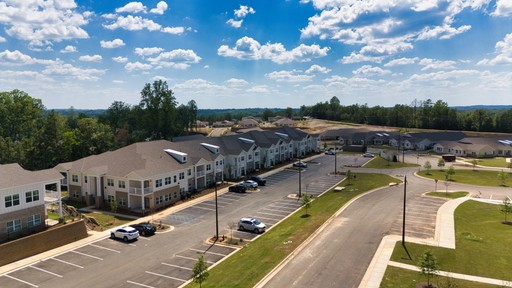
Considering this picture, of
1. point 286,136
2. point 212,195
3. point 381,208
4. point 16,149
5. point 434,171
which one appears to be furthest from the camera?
point 286,136

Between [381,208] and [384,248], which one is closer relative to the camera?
[384,248]

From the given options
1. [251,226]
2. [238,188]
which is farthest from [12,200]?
[238,188]

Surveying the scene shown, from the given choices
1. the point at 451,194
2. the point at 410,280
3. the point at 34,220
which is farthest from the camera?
the point at 451,194

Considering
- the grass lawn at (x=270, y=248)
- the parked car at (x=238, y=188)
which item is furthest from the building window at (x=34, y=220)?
the parked car at (x=238, y=188)

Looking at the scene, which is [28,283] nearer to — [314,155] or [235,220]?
[235,220]

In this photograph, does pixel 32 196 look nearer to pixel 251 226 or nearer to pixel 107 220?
pixel 107 220

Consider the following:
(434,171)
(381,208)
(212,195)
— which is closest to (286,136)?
(434,171)
